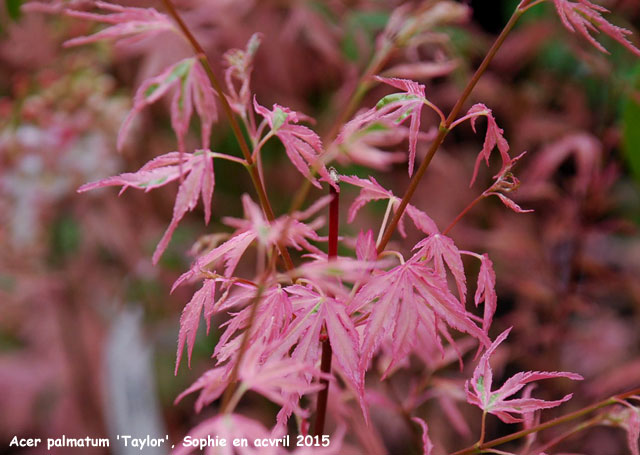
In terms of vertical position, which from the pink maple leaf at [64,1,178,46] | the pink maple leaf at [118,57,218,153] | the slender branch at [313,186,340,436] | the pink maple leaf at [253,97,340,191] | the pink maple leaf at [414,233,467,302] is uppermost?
the pink maple leaf at [64,1,178,46]

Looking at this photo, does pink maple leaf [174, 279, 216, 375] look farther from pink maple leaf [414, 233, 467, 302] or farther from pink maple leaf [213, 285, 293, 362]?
pink maple leaf [414, 233, 467, 302]

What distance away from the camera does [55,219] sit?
1.32m

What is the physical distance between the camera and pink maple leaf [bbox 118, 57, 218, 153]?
34cm

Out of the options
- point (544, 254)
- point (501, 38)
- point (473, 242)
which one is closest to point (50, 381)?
point (473, 242)

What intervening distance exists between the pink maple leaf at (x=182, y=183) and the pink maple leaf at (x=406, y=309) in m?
0.13

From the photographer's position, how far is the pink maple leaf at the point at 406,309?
0.38 m

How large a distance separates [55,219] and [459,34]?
0.95 metres

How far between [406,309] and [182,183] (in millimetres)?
171

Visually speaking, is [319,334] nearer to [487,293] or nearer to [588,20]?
[487,293]

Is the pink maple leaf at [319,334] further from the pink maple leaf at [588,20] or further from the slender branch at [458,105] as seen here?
the pink maple leaf at [588,20]

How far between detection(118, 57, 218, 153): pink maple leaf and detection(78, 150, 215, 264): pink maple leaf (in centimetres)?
3

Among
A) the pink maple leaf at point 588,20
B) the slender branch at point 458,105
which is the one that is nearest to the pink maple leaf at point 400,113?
the slender branch at point 458,105

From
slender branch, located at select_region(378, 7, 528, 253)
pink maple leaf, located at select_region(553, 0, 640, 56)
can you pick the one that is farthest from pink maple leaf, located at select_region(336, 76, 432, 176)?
pink maple leaf, located at select_region(553, 0, 640, 56)

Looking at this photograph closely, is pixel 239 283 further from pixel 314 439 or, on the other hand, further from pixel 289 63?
pixel 289 63
